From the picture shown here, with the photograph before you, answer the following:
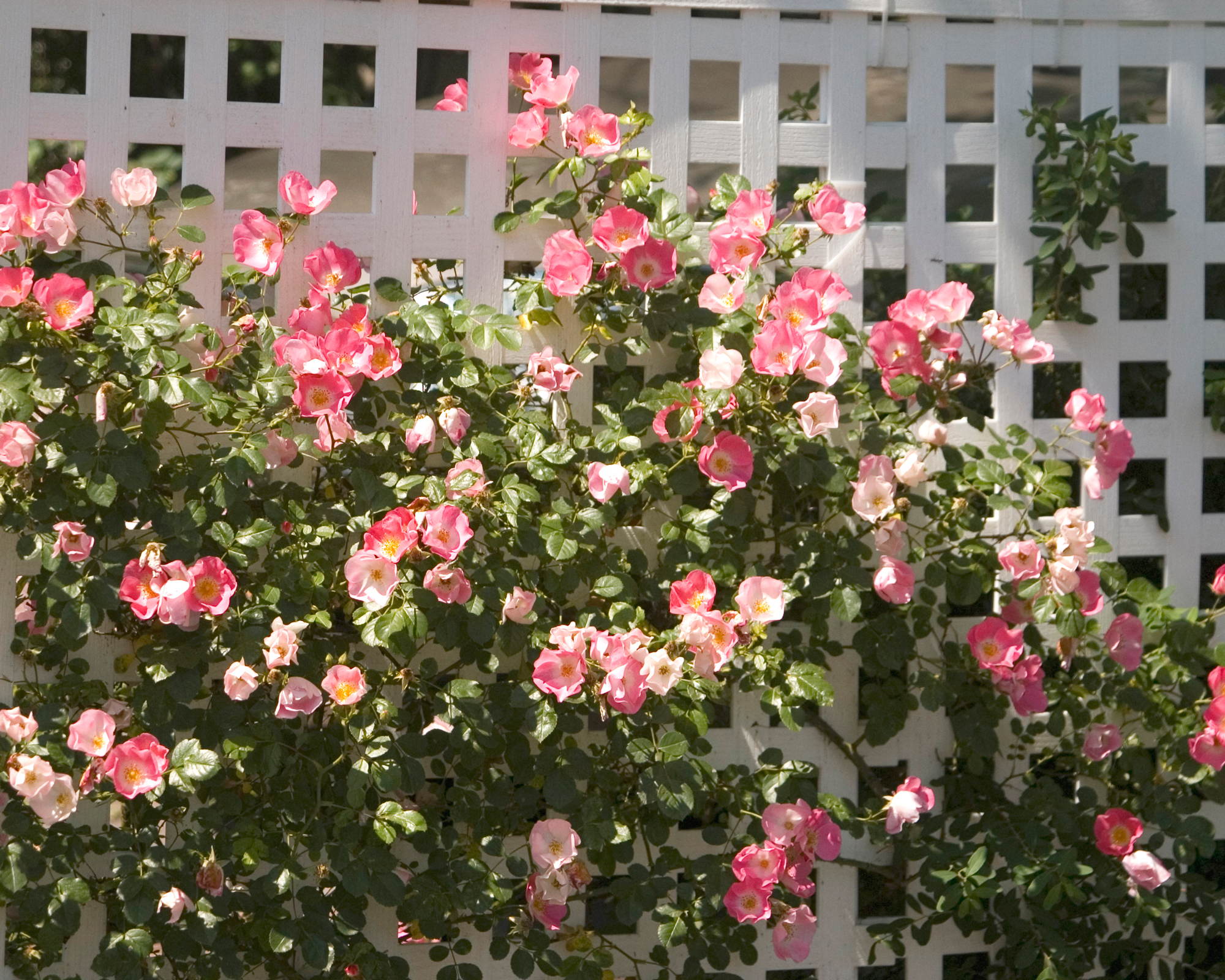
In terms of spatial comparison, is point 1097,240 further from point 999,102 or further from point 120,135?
point 120,135

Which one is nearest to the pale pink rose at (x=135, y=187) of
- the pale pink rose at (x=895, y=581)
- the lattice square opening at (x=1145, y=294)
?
the pale pink rose at (x=895, y=581)

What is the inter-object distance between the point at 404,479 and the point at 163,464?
37 centimetres

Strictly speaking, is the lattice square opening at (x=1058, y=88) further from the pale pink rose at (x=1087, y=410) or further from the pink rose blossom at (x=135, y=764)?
the pink rose blossom at (x=135, y=764)

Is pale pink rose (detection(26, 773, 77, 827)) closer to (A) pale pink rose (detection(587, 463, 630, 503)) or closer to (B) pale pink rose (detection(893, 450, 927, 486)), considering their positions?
(A) pale pink rose (detection(587, 463, 630, 503))

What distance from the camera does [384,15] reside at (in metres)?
1.84

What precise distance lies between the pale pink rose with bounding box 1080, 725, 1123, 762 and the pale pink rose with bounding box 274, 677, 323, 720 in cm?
118

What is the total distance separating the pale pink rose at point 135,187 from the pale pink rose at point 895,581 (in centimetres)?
120

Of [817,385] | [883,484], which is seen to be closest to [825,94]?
[817,385]

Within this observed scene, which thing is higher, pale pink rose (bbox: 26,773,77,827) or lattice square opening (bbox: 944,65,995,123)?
lattice square opening (bbox: 944,65,995,123)

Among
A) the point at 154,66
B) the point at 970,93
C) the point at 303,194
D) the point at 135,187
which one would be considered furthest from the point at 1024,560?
the point at 154,66

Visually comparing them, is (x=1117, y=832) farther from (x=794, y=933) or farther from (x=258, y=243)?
(x=258, y=243)

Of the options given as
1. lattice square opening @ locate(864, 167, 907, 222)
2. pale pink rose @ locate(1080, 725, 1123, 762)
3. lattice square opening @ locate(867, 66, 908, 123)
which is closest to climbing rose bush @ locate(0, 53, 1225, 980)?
pale pink rose @ locate(1080, 725, 1123, 762)

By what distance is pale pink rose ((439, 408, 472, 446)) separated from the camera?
1717 millimetres

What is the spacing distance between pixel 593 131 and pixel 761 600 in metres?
0.73
